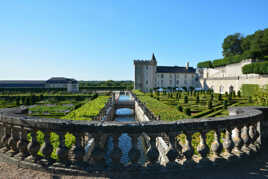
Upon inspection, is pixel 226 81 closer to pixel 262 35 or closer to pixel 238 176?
pixel 262 35

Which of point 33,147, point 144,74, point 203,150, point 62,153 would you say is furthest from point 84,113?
point 144,74

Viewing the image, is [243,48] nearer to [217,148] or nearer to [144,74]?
[144,74]

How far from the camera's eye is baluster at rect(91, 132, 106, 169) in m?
2.72

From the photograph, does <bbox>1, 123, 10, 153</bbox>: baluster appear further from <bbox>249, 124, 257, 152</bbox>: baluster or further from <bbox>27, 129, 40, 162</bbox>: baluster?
<bbox>249, 124, 257, 152</bbox>: baluster

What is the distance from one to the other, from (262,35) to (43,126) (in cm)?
5107

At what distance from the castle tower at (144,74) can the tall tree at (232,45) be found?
25878mm

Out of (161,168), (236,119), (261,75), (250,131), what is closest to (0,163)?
(161,168)

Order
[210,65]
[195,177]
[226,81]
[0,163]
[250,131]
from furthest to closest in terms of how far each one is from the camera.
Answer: [210,65], [226,81], [250,131], [0,163], [195,177]

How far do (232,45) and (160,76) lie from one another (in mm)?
26966

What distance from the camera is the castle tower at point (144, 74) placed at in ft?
198

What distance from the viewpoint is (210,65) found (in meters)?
59.4

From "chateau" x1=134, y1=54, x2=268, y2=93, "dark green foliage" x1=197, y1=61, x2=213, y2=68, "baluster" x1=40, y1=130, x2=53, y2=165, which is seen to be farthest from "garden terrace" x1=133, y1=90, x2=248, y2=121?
"dark green foliage" x1=197, y1=61, x2=213, y2=68

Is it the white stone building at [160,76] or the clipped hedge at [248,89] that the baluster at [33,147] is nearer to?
the clipped hedge at [248,89]

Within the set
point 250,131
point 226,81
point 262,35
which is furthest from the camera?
point 226,81
